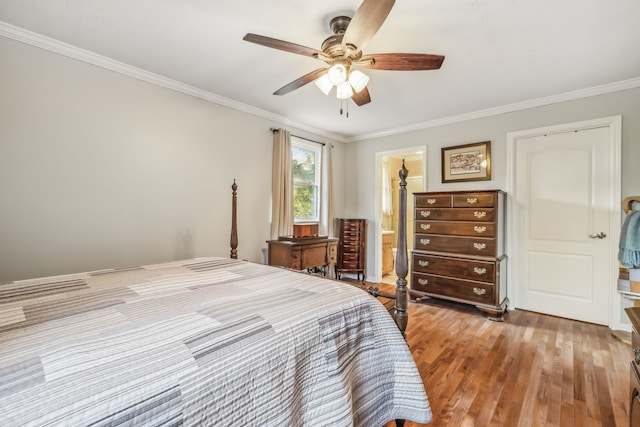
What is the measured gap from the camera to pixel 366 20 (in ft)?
4.75

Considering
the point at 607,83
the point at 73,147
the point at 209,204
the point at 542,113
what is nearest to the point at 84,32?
the point at 73,147

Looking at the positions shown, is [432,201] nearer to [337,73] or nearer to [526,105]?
[526,105]

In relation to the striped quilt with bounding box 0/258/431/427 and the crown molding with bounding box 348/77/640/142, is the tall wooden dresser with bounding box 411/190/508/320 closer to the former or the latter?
the crown molding with bounding box 348/77/640/142

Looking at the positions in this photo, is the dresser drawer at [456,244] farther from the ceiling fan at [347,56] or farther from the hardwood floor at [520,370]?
the ceiling fan at [347,56]

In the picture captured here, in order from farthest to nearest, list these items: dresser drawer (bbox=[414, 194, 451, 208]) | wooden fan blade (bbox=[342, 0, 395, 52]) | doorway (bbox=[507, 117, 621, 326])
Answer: dresser drawer (bbox=[414, 194, 451, 208]) < doorway (bbox=[507, 117, 621, 326]) < wooden fan blade (bbox=[342, 0, 395, 52])

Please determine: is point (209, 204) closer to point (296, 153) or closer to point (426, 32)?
point (296, 153)

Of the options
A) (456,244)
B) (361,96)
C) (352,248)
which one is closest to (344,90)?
(361,96)

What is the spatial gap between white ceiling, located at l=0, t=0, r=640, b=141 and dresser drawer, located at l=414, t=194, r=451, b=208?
1151 mm

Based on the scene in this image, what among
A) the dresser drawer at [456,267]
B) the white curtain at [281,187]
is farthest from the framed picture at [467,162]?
the white curtain at [281,187]

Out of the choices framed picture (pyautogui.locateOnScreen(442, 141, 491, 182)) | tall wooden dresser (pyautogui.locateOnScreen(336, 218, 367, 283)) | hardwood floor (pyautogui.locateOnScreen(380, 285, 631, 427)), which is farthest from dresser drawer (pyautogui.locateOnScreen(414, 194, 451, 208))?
hardwood floor (pyautogui.locateOnScreen(380, 285, 631, 427))

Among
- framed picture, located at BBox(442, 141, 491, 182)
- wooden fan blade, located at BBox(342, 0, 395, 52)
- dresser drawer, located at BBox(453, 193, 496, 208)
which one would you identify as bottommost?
dresser drawer, located at BBox(453, 193, 496, 208)

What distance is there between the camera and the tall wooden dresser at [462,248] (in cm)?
313

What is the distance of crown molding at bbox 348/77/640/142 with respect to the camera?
110 inches

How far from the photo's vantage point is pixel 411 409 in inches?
52.6
